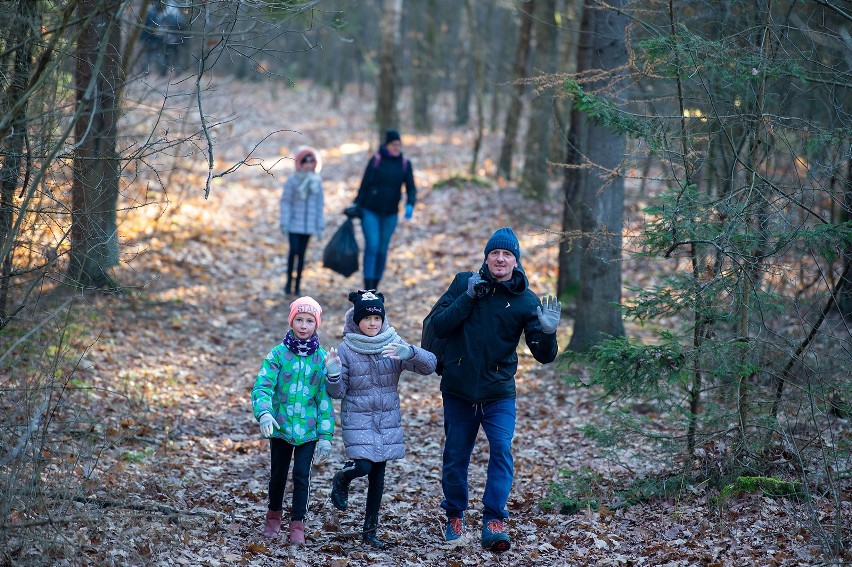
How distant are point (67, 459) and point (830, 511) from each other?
548cm

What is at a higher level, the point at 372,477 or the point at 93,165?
the point at 93,165

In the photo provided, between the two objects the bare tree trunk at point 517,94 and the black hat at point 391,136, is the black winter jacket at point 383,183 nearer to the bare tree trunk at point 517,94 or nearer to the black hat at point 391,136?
the black hat at point 391,136

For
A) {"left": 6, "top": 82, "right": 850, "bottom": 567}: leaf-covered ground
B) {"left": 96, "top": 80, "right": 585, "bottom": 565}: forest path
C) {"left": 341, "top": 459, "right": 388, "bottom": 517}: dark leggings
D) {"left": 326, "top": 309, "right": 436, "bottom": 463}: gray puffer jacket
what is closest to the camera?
{"left": 6, "top": 82, "right": 850, "bottom": 567}: leaf-covered ground

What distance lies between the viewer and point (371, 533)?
583 centimetres

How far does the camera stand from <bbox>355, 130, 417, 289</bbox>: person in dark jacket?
11711mm

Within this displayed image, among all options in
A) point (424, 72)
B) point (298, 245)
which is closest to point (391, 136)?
point (298, 245)

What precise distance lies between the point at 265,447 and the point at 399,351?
2959 millimetres

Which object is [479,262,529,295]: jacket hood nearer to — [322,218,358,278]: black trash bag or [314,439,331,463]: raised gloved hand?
[314,439,331,463]: raised gloved hand

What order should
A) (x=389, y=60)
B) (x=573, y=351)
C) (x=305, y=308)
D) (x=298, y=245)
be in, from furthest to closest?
(x=389, y=60) → (x=298, y=245) → (x=573, y=351) → (x=305, y=308)

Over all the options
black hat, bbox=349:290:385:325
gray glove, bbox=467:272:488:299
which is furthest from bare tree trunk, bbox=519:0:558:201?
black hat, bbox=349:290:385:325

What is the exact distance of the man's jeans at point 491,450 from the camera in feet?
18.6

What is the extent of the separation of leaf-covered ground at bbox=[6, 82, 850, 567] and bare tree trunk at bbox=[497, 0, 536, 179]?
3.26 meters

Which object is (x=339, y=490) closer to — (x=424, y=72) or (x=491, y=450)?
(x=491, y=450)

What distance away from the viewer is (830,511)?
220 inches
